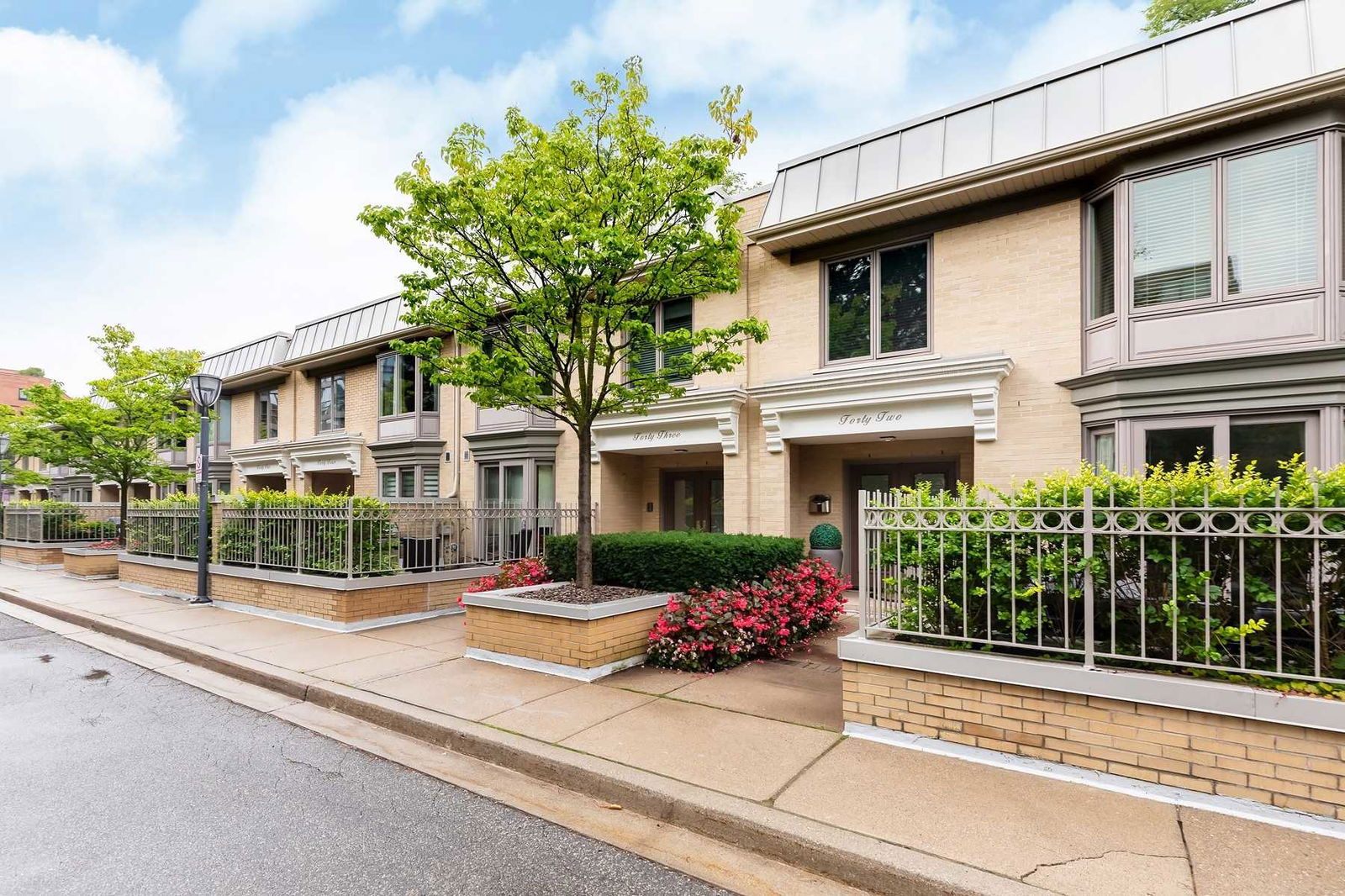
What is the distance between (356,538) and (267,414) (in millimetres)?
16148

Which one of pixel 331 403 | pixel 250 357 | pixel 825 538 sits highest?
pixel 250 357

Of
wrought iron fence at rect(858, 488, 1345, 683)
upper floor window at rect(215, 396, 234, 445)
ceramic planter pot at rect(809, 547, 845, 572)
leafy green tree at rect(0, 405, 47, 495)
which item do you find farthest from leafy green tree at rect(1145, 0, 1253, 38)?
leafy green tree at rect(0, 405, 47, 495)

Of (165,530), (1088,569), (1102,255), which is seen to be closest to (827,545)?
(1102,255)

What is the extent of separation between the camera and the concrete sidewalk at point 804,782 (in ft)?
10.4

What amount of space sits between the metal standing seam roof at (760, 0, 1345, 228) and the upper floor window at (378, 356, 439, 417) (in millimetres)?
10010

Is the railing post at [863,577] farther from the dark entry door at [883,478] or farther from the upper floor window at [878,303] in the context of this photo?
the dark entry door at [883,478]

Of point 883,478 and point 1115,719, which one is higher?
point 883,478

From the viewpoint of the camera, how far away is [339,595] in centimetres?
917

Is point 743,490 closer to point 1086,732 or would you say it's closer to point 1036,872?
point 1086,732

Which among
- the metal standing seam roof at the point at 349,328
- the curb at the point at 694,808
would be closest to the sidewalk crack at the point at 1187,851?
the curb at the point at 694,808

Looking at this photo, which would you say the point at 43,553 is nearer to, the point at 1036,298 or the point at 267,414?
the point at 267,414

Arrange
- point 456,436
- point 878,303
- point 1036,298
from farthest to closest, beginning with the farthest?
→ point 456,436
point 878,303
point 1036,298

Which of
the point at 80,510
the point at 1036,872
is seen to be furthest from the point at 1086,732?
the point at 80,510

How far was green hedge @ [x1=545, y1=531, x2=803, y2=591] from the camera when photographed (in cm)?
765
